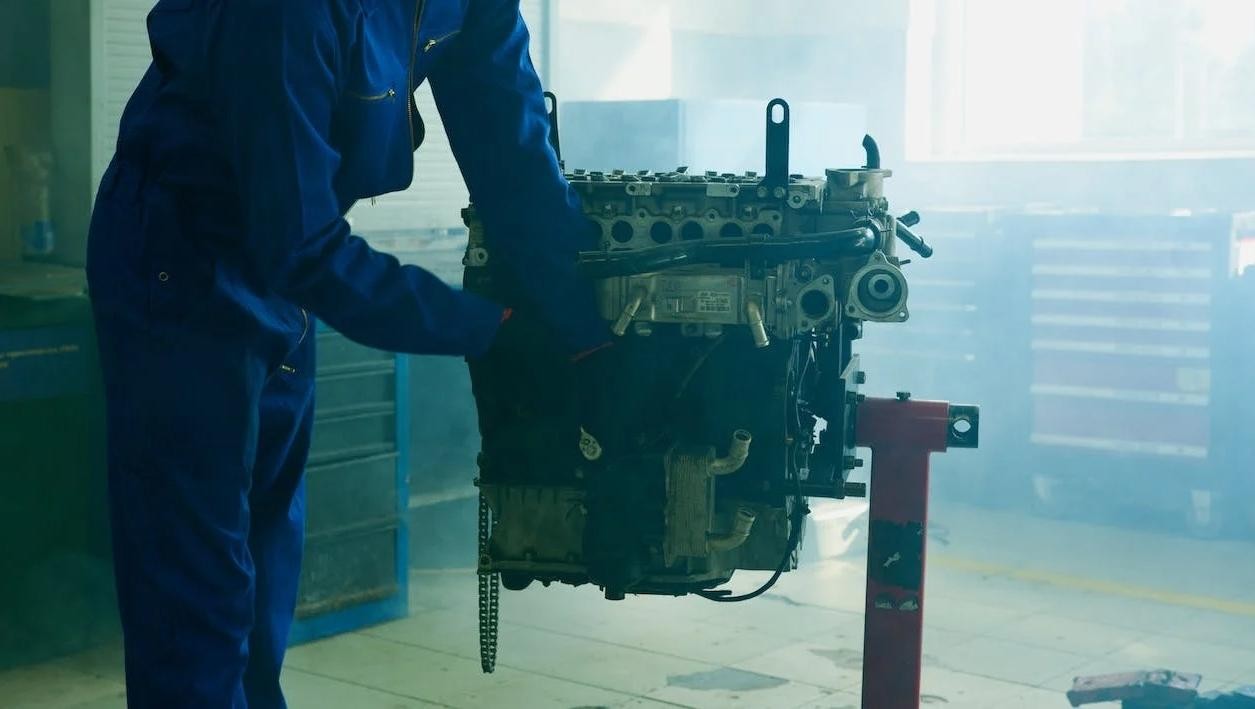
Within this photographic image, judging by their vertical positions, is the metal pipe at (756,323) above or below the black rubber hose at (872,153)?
below

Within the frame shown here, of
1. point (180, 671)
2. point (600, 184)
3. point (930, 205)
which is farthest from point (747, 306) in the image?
point (930, 205)

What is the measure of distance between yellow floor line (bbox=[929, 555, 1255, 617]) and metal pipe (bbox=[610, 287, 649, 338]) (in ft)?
8.74

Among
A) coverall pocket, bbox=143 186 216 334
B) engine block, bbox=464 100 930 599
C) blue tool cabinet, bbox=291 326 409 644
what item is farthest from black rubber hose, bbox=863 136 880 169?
blue tool cabinet, bbox=291 326 409 644

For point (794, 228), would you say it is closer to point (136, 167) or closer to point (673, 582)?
point (673, 582)

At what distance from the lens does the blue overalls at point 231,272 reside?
1641mm

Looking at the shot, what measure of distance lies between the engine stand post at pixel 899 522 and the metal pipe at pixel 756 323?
21cm

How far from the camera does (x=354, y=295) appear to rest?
66.2 inches

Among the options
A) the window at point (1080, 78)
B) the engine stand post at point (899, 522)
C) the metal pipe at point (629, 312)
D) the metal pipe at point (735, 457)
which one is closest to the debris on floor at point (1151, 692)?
the engine stand post at point (899, 522)

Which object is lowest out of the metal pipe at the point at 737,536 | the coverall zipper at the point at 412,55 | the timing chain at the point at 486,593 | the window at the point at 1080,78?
the timing chain at the point at 486,593

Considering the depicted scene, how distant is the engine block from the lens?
1.83 metres

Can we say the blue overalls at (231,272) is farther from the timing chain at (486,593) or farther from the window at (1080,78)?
the window at (1080,78)

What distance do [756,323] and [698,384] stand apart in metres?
0.13

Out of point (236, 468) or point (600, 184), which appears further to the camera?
point (600, 184)

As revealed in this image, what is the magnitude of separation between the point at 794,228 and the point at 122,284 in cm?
81
